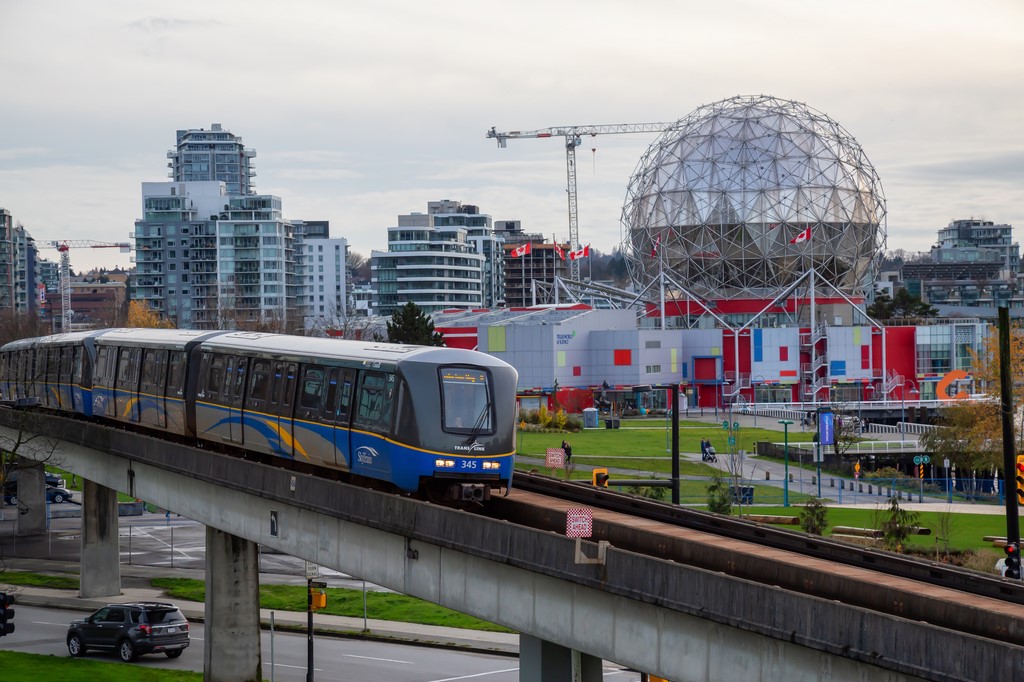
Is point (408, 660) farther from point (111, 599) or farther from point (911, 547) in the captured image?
point (911, 547)

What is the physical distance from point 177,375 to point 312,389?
1006cm

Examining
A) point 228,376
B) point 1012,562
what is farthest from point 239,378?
point 1012,562

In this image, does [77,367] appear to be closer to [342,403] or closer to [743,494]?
[342,403]

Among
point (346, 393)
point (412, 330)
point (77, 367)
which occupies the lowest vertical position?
point (346, 393)

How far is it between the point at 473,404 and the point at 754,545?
7055mm

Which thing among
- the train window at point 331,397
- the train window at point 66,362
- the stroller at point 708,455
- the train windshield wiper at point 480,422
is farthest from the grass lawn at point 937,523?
the train window at point 66,362

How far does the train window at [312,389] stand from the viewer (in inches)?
1233

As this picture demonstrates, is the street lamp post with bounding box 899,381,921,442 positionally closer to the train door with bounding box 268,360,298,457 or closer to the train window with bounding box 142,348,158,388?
the train window with bounding box 142,348,158,388

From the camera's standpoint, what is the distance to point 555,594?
22453 mm

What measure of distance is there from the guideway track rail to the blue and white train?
299 cm

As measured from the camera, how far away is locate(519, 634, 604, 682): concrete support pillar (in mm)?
23125

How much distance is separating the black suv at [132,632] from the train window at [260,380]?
36.2ft

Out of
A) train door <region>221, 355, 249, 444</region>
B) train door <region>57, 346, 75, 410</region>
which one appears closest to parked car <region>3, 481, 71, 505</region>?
train door <region>57, 346, 75, 410</region>

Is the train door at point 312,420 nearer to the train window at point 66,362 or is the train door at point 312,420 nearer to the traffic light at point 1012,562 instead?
the traffic light at point 1012,562
